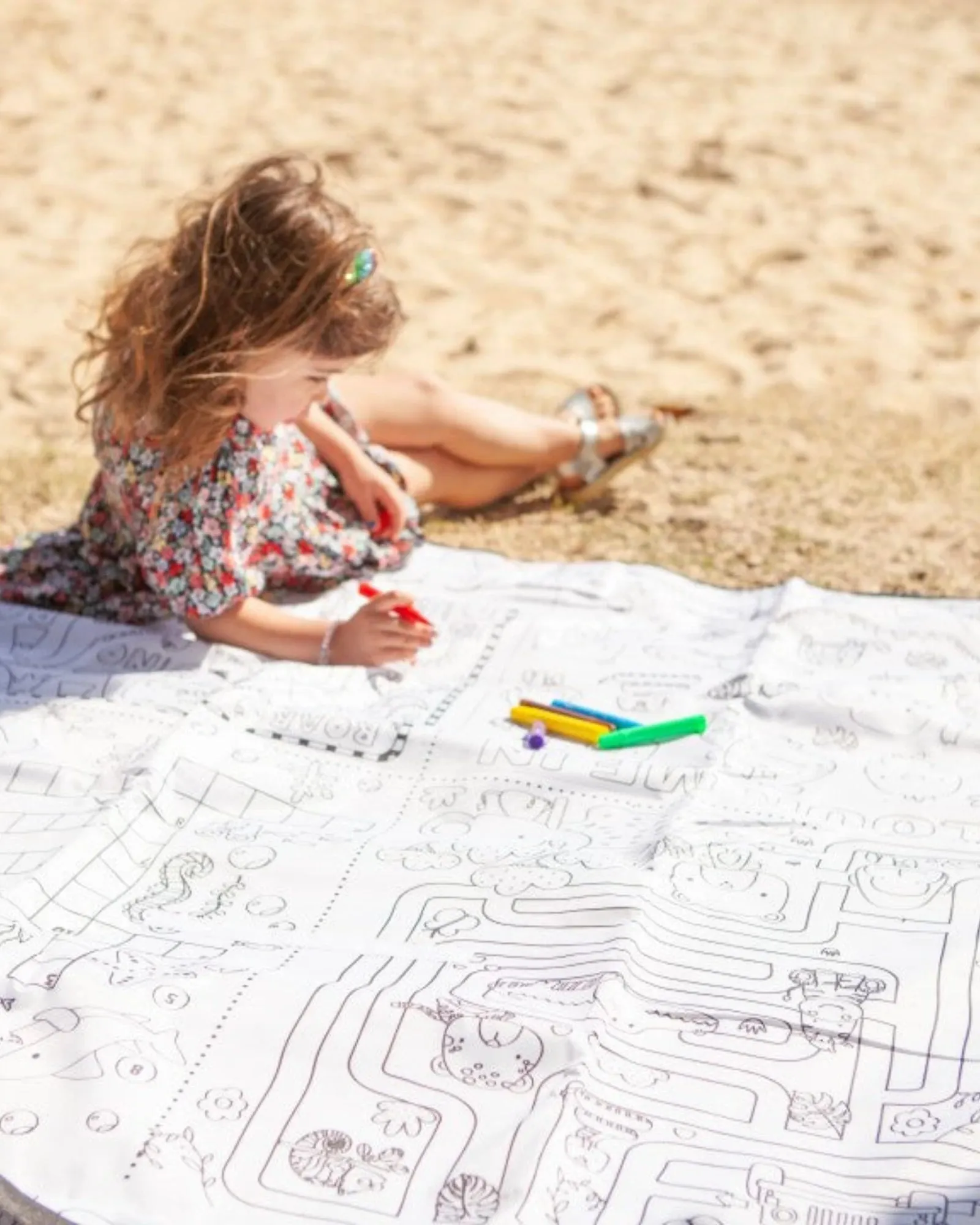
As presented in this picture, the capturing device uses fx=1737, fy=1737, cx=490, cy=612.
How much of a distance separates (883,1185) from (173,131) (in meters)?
4.71

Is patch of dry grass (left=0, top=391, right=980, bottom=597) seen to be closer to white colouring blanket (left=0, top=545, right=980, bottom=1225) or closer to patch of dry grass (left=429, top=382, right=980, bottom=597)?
patch of dry grass (left=429, top=382, right=980, bottom=597)

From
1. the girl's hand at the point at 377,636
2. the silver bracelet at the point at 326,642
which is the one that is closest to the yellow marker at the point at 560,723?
the girl's hand at the point at 377,636

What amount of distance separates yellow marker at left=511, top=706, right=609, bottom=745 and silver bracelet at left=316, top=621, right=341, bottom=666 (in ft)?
1.03

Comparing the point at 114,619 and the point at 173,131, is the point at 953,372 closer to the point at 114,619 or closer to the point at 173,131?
the point at 114,619

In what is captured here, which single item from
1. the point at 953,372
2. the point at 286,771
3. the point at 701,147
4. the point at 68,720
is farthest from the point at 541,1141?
the point at 701,147

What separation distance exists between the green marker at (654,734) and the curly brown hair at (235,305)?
2.12 feet

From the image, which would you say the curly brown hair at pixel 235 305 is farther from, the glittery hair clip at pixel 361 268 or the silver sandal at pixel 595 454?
the silver sandal at pixel 595 454

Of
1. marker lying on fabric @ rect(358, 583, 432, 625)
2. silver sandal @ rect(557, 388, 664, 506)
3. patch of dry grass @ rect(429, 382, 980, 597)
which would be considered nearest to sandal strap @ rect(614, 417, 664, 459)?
silver sandal @ rect(557, 388, 664, 506)

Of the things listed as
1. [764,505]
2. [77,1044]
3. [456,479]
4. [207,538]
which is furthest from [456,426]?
[77,1044]

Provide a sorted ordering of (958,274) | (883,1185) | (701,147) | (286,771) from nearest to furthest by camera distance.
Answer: (883,1185) → (286,771) → (958,274) → (701,147)

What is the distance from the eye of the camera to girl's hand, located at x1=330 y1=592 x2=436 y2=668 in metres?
2.56

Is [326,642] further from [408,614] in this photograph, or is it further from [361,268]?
[361,268]

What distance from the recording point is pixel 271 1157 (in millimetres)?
1570

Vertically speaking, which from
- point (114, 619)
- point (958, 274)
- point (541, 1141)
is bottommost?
point (958, 274)
